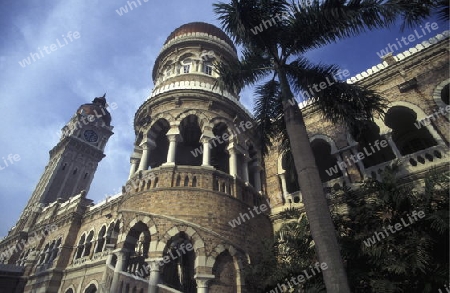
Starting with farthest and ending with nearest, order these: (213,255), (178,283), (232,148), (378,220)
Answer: (232,148) < (178,283) < (213,255) < (378,220)

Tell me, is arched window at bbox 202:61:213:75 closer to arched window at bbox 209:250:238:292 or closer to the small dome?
arched window at bbox 209:250:238:292

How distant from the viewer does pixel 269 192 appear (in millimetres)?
13906

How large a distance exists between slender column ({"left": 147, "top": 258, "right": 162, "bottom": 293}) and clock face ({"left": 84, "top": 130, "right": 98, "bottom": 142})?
48341mm

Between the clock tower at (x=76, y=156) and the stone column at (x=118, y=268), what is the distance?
119 ft

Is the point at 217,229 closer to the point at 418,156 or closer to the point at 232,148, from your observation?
the point at 232,148

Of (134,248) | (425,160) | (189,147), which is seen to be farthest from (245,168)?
(425,160)

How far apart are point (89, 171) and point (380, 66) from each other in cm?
4887

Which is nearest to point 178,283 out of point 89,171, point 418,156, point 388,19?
point 418,156

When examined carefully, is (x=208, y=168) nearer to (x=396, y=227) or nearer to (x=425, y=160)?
(x=396, y=227)

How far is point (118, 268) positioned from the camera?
961 cm

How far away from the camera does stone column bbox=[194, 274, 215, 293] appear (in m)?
8.61

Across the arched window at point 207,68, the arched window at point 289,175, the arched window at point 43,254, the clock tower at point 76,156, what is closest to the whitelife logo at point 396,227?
the arched window at point 289,175

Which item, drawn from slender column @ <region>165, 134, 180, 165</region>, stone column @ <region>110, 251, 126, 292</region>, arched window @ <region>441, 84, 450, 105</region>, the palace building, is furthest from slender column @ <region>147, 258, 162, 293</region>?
arched window @ <region>441, 84, 450, 105</region>

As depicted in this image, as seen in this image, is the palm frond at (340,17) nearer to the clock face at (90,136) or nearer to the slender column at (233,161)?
the slender column at (233,161)
